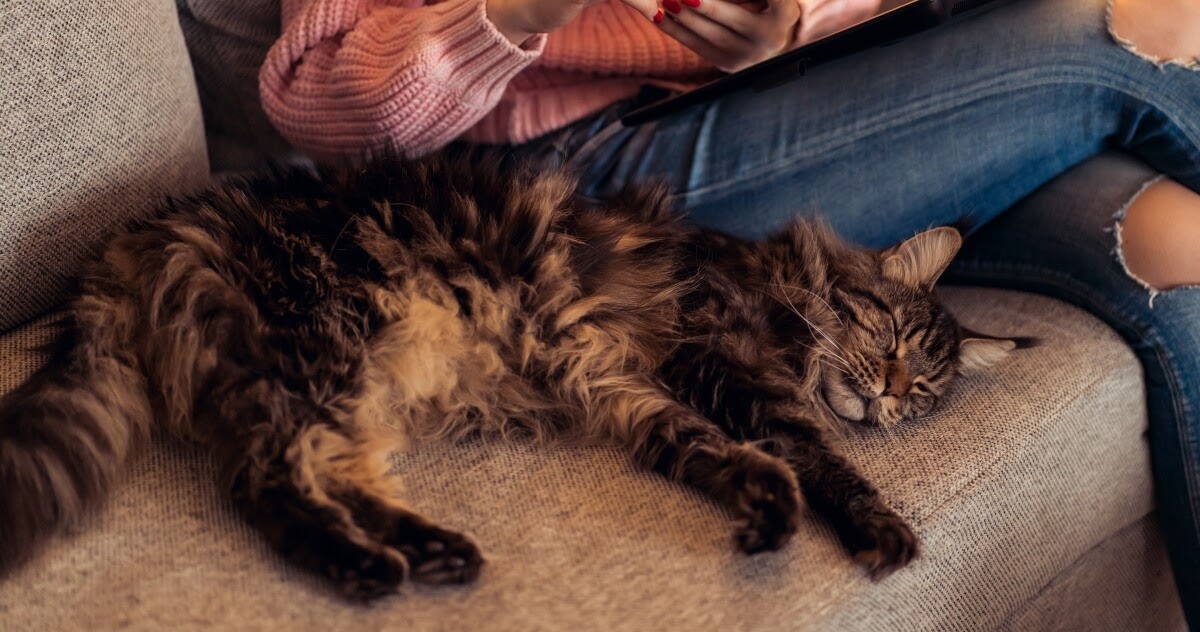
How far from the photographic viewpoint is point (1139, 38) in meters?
1.57

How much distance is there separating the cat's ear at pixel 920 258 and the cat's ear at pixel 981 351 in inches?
4.8

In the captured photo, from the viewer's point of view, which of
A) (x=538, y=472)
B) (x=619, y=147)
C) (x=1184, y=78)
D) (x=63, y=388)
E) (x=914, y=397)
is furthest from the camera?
(x=619, y=147)

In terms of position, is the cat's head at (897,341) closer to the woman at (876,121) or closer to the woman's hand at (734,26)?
the woman at (876,121)

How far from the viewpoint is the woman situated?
4.75ft

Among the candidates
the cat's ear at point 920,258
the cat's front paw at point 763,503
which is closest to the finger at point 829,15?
the cat's ear at point 920,258

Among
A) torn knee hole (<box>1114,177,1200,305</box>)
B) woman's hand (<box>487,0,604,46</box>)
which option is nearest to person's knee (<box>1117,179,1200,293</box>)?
torn knee hole (<box>1114,177,1200,305</box>)

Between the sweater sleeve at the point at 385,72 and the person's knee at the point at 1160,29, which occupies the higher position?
the person's knee at the point at 1160,29

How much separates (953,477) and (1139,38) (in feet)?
3.13

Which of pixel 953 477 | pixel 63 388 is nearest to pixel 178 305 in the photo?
pixel 63 388

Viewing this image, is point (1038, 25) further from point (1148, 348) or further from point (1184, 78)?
point (1148, 348)

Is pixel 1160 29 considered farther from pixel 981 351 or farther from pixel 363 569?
pixel 363 569

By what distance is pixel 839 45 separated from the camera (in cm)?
148

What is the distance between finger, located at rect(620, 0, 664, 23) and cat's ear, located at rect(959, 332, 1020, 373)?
0.76 meters

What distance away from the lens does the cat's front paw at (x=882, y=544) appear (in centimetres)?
108
